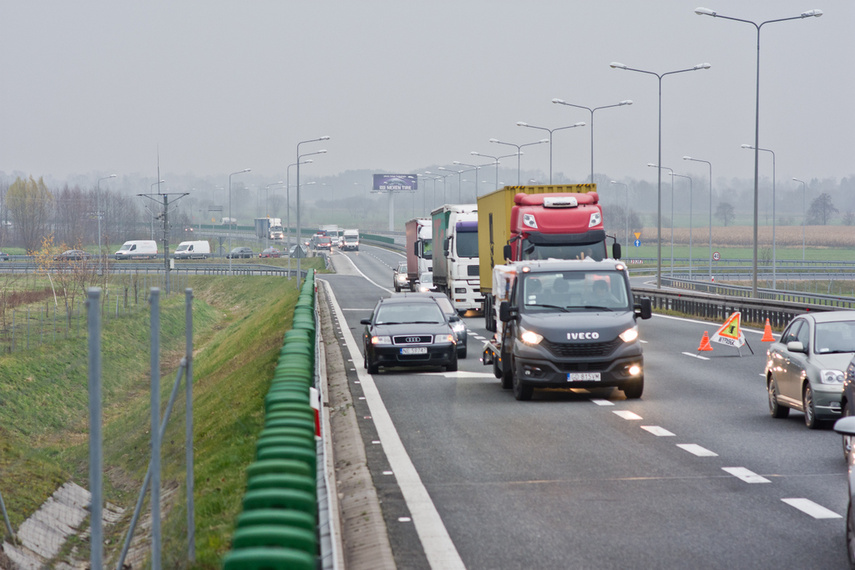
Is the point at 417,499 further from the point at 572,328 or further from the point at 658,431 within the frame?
the point at 572,328

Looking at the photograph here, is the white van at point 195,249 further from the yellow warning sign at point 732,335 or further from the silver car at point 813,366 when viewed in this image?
the silver car at point 813,366

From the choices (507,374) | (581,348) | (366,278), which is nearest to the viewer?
(581,348)

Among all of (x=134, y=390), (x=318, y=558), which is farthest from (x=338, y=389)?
(x=134, y=390)

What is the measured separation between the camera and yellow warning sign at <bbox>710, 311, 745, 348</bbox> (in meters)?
24.4

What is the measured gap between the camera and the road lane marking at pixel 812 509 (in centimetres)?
905

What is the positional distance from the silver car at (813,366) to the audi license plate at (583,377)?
8.36ft

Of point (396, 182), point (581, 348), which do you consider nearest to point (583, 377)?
point (581, 348)

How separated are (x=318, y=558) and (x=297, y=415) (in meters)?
1.42

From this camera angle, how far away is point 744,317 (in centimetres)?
3472

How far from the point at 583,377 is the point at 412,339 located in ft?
17.4

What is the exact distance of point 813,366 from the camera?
13.8m

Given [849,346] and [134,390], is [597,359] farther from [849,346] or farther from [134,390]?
[134,390]

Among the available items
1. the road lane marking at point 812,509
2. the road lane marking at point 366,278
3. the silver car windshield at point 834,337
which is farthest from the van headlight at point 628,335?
the road lane marking at point 366,278

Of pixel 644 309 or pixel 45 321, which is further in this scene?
pixel 45 321
